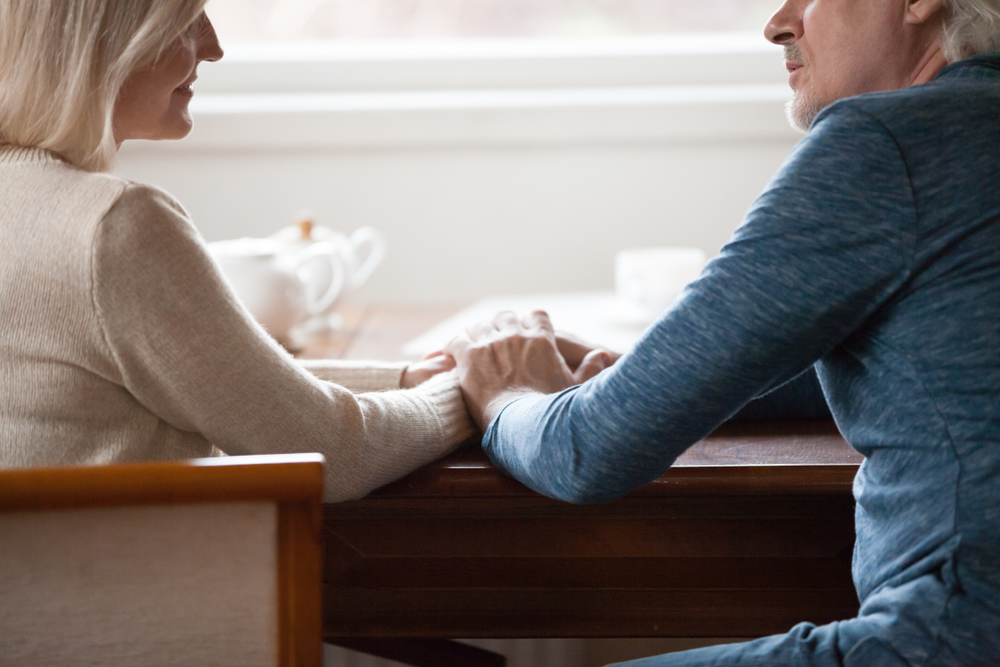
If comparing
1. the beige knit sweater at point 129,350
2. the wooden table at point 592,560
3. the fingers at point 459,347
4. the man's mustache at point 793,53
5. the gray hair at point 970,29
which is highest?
the gray hair at point 970,29

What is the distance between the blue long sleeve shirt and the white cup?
0.74 meters

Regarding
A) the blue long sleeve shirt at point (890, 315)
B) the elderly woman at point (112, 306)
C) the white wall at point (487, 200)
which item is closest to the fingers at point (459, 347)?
the elderly woman at point (112, 306)

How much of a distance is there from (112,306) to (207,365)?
8 cm

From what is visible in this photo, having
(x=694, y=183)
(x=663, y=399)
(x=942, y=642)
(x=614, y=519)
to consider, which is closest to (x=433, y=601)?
(x=614, y=519)

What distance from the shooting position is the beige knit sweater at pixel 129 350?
27.0 inches

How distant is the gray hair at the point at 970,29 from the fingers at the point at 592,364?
0.44 metres

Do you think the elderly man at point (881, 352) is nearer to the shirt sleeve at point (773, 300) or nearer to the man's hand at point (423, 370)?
the shirt sleeve at point (773, 300)

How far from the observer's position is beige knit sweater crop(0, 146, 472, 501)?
2.25ft

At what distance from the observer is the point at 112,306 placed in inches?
26.9

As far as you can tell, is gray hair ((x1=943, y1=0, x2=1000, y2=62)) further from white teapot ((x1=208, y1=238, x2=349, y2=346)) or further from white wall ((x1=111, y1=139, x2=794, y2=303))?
white wall ((x1=111, y1=139, x2=794, y2=303))

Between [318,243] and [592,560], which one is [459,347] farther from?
[318,243]

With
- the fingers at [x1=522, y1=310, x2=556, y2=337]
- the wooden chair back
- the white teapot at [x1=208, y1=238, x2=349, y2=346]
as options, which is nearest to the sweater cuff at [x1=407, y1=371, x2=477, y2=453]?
the fingers at [x1=522, y1=310, x2=556, y2=337]

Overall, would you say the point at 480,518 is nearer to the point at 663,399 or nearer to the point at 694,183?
the point at 663,399

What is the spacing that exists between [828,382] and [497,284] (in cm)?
126
